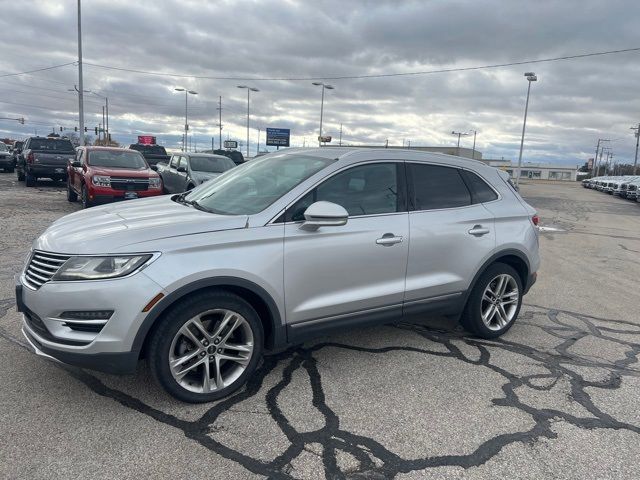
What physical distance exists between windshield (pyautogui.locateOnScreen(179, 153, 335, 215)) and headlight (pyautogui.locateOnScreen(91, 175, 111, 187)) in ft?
26.5

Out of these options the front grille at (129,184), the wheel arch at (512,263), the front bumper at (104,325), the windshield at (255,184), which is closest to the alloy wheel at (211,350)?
the front bumper at (104,325)

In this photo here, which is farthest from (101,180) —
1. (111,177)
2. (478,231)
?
(478,231)

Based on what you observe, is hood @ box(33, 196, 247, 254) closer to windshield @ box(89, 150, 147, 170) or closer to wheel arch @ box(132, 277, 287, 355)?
wheel arch @ box(132, 277, 287, 355)

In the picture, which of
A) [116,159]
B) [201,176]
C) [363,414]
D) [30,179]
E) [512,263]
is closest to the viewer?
[363,414]

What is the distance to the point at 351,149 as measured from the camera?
13.7 feet

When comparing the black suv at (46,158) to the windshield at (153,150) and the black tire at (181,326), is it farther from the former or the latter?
the black tire at (181,326)

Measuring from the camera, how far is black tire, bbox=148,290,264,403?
3.10 meters

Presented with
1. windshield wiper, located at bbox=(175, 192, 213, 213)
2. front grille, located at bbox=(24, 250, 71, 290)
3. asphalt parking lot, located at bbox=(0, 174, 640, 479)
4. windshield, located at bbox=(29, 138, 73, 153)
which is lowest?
asphalt parking lot, located at bbox=(0, 174, 640, 479)

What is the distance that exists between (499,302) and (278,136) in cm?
6620

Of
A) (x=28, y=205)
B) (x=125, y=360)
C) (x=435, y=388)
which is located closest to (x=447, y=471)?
(x=435, y=388)

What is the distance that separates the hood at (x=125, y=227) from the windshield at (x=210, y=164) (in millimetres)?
10772

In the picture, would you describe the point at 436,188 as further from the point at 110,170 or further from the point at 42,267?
the point at 110,170

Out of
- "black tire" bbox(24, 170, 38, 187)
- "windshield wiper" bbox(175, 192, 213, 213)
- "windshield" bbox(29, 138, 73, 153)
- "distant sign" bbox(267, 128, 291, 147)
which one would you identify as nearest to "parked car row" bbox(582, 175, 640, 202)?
"windshield" bbox(29, 138, 73, 153)

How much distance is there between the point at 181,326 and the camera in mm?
3141
